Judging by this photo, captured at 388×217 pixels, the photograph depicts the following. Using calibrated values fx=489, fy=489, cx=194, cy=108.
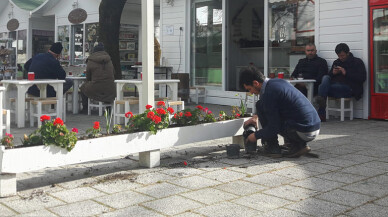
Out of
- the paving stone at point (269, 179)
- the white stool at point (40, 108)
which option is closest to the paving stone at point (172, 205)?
the paving stone at point (269, 179)

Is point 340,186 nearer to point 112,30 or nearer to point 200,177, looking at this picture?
point 200,177

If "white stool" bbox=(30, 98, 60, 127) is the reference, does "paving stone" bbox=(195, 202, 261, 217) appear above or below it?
below

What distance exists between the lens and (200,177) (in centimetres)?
423

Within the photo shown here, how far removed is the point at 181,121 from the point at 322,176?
1.50 m

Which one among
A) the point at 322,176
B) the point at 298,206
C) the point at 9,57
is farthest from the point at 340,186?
the point at 9,57

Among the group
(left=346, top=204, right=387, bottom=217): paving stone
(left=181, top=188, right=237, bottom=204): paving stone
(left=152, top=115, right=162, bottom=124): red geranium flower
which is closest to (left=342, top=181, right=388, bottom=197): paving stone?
(left=346, top=204, right=387, bottom=217): paving stone

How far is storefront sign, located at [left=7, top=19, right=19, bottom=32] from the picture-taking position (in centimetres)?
1805

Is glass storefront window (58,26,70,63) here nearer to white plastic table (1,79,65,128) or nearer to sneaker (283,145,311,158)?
white plastic table (1,79,65,128)

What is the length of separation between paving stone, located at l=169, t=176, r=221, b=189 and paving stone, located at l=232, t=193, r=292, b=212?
1.52 feet

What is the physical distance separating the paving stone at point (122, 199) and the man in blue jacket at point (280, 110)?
170 cm

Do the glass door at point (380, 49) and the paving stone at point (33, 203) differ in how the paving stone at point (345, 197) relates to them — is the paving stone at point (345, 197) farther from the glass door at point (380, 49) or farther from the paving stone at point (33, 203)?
the glass door at point (380, 49)

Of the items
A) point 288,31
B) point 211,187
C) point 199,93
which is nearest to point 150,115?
point 211,187

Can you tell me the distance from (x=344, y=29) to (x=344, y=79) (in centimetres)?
96

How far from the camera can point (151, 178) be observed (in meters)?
4.21
